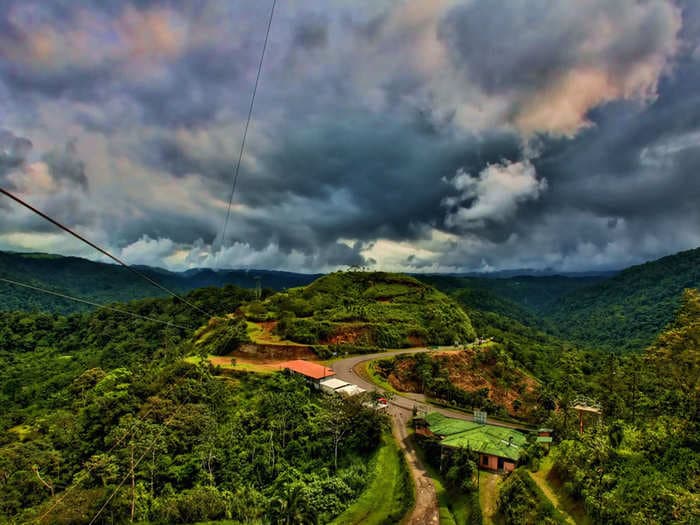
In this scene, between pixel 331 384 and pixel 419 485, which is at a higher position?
pixel 331 384

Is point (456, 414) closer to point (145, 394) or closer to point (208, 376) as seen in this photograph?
point (208, 376)

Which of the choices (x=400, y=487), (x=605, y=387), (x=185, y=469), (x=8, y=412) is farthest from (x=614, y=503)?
(x=8, y=412)

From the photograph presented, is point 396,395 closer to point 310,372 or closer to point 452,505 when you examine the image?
point 310,372

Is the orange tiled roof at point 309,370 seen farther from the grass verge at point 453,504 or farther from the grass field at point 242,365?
the grass verge at point 453,504

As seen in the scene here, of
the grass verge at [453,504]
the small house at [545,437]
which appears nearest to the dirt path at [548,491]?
the small house at [545,437]

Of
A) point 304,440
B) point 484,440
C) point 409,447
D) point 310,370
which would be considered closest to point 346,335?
point 310,370

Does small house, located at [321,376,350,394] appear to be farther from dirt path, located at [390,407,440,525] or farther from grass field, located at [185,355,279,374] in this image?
dirt path, located at [390,407,440,525]
